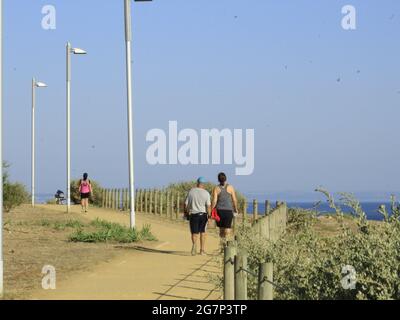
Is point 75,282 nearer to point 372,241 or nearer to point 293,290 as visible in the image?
point 293,290

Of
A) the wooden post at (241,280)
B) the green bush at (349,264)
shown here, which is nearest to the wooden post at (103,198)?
the green bush at (349,264)

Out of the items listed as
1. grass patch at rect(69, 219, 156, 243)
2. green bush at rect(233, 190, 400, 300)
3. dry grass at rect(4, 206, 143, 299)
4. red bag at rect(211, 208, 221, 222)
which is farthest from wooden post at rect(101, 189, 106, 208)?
green bush at rect(233, 190, 400, 300)

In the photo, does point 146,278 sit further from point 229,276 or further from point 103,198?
point 103,198

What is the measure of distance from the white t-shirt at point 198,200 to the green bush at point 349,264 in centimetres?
780

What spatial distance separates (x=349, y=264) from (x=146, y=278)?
6328 mm

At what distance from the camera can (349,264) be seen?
9586mm

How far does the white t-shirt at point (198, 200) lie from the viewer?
19.3m

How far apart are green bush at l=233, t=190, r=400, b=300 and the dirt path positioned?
1.99m

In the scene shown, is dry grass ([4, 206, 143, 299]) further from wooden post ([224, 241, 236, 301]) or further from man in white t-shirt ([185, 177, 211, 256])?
wooden post ([224, 241, 236, 301])

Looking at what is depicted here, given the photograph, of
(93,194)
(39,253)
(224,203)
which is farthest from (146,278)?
(93,194)

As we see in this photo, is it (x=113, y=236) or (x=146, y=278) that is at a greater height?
(x=146, y=278)

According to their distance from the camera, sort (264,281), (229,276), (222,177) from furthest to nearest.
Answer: (222,177)
(229,276)
(264,281)

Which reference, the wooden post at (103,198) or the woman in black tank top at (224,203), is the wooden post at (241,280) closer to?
the woman in black tank top at (224,203)
